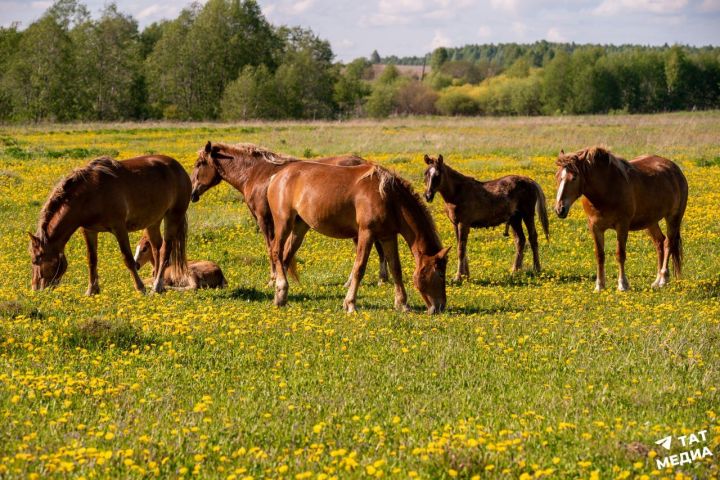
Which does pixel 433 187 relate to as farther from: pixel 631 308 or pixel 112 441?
pixel 112 441

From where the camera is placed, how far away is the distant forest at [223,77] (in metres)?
74.6

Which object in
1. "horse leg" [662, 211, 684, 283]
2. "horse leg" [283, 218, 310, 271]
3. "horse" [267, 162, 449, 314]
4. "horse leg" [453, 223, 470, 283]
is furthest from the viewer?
"horse leg" [453, 223, 470, 283]

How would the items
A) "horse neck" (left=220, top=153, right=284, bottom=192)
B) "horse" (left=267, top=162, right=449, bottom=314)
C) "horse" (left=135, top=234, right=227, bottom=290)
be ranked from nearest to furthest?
"horse" (left=267, top=162, right=449, bottom=314) → "horse" (left=135, top=234, right=227, bottom=290) → "horse neck" (left=220, top=153, right=284, bottom=192)

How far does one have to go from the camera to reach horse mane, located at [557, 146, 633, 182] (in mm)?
13648

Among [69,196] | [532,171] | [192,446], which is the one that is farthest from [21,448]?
[532,171]

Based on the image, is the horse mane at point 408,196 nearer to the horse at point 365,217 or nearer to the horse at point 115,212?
the horse at point 365,217

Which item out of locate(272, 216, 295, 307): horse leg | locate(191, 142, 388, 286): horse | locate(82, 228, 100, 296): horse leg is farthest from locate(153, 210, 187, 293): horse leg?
locate(272, 216, 295, 307): horse leg

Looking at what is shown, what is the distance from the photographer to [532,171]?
30766 mm

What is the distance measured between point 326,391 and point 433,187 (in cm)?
849

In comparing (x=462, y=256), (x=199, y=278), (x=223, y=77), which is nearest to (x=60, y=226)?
(x=199, y=278)

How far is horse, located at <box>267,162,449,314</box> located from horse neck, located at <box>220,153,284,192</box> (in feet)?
4.94

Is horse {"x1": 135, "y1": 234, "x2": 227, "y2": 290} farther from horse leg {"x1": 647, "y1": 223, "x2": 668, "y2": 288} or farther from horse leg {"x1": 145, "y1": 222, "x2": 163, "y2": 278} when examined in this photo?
horse leg {"x1": 647, "y1": 223, "x2": 668, "y2": 288}

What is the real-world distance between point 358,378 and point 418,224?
4042 mm

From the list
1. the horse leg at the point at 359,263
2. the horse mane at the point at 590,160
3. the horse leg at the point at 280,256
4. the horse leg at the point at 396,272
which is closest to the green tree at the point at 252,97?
the horse mane at the point at 590,160
